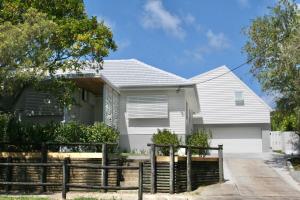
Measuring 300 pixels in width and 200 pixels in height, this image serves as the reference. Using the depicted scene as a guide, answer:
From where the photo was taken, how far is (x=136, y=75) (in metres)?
27.5

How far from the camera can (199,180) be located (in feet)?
57.0

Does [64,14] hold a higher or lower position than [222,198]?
higher

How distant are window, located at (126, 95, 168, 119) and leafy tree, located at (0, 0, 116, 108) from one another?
750 cm

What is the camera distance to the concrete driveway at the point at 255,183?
15.5 metres

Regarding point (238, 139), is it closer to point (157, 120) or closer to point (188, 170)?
point (157, 120)

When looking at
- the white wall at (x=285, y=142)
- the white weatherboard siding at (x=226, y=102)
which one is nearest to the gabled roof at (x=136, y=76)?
the white weatherboard siding at (x=226, y=102)

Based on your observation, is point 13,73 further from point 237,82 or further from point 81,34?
point 237,82

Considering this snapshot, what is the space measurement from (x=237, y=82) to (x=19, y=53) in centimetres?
2575

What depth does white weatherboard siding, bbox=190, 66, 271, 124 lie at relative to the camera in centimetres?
3747

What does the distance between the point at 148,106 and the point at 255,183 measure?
10003 millimetres

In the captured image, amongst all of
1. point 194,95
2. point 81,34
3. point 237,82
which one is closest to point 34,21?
point 81,34

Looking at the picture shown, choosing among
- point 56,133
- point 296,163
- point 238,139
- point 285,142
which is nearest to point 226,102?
point 238,139

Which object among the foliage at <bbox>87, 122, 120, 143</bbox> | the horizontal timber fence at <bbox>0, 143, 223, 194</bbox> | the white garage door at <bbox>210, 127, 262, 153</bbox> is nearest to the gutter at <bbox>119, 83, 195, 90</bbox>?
the foliage at <bbox>87, 122, 120, 143</bbox>

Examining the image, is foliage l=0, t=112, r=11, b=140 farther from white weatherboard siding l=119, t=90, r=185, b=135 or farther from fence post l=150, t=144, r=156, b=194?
white weatherboard siding l=119, t=90, r=185, b=135
